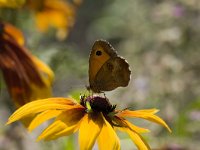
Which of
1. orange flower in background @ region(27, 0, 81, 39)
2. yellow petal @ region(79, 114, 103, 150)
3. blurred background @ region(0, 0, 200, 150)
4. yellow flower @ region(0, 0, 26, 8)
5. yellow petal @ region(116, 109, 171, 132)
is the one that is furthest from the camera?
orange flower in background @ region(27, 0, 81, 39)

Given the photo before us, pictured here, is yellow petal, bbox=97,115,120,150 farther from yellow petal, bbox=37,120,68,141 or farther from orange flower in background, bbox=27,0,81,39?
orange flower in background, bbox=27,0,81,39

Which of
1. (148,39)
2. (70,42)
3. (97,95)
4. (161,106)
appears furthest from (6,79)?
(70,42)

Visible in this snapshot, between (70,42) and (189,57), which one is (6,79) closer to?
(189,57)

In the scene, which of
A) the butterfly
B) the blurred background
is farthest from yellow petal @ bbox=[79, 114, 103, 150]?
the blurred background

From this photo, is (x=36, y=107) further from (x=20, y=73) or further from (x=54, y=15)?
(x=54, y=15)

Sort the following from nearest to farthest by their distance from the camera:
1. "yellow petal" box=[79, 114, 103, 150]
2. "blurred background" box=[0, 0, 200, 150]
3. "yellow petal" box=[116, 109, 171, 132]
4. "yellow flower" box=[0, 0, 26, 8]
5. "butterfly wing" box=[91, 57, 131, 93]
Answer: "yellow petal" box=[79, 114, 103, 150] < "yellow petal" box=[116, 109, 171, 132] < "butterfly wing" box=[91, 57, 131, 93] < "yellow flower" box=[0, 0, 26, 8] < "blurred background" box=[0, 0, 200, 150]

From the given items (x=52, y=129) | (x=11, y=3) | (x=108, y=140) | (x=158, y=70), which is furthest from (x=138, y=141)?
(x=158, y=70)
